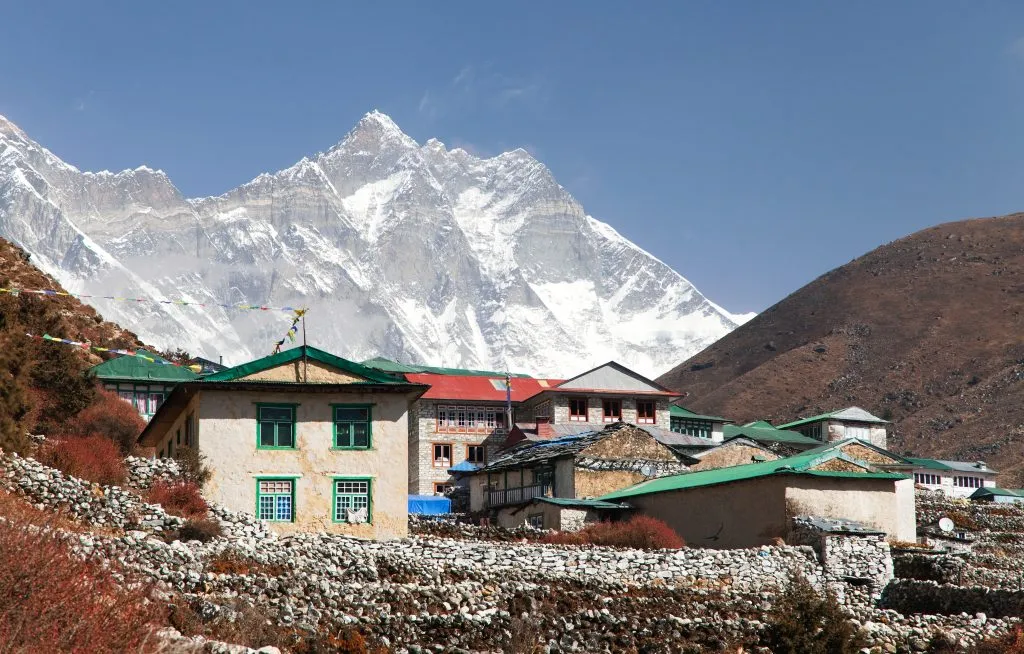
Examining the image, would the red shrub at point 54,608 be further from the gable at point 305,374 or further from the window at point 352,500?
the gable at point 305,374

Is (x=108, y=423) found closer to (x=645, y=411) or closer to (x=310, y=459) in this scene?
(x=310, y=459)

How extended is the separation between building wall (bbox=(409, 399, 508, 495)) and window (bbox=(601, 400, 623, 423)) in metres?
6.66

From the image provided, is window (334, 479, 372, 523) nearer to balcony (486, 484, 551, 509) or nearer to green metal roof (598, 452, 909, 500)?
green metal roof (598, 452, 909, 500)

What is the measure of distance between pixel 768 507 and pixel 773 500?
1.07 feet

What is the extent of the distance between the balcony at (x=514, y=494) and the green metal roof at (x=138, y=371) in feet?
62.8

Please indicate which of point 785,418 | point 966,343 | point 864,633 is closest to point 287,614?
point 864,633

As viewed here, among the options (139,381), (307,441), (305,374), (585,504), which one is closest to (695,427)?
(139,381)

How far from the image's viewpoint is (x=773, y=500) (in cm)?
4403

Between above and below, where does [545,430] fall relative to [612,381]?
below

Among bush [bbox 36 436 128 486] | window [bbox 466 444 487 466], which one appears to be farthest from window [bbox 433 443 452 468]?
bush [bbox 36 436 128 486]

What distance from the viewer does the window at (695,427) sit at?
301 feet

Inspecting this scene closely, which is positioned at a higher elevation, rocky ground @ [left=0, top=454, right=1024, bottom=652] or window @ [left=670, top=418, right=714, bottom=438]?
window @ [left=670, top=418, right=714, bottom=438]

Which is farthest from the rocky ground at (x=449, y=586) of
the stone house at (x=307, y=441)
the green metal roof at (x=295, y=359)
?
the green metal roof at (x=295, y=359)

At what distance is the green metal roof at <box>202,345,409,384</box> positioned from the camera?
41750mm
